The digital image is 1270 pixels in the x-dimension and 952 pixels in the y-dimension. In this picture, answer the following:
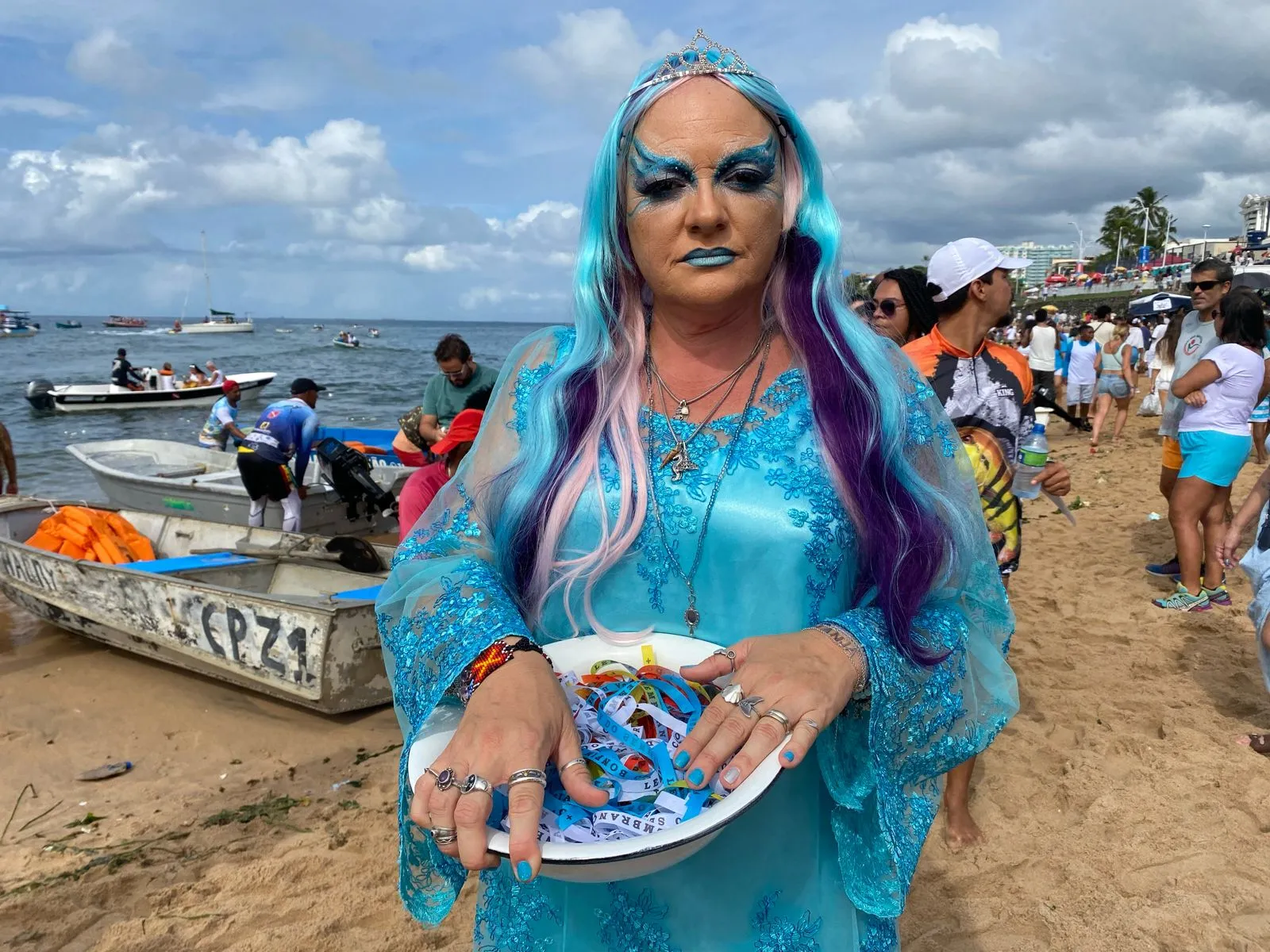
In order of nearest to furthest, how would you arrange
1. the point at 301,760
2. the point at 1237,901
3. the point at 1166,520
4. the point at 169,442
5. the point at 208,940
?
the point at 1237,901 → the point at 208,940 → the point at 301,760 → the point at 1166,520 → the point at 169,442

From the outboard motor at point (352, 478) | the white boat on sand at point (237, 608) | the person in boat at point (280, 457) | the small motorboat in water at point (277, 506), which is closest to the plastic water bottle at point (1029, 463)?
the white boat on sand at point (237, 608)

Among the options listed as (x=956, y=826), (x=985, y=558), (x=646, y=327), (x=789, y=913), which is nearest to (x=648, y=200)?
(x=646, y=327)

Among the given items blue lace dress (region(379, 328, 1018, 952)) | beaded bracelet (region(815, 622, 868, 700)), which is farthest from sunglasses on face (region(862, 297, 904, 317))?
beaded bracelet (region(815, 622, 868, 700))

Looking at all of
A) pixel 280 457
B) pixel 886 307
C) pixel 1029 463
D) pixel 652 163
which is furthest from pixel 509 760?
pixel 280 457

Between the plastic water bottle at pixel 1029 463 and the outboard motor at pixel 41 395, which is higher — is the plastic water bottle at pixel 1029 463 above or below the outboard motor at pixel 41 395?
above

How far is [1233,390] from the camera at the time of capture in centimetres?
553

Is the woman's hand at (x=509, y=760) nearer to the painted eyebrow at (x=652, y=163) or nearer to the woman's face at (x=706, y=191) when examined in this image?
the woman's face at (x=706, y=191)

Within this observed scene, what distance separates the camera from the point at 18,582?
722 cm

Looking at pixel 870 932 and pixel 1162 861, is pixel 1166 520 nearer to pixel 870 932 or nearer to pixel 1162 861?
pixel 1162 861

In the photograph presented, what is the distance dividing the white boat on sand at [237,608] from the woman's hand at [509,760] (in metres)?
4.27

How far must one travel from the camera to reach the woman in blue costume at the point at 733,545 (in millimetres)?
1313

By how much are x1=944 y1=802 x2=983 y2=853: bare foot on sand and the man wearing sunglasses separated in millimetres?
3817

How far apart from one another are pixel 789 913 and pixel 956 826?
9.09ft

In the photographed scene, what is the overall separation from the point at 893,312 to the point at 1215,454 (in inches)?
108
